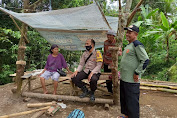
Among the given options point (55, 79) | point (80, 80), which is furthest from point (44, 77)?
point (80, 80)

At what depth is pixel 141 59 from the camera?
1793 mm

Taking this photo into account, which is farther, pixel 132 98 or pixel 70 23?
pixel 70 23

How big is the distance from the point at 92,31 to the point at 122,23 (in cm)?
93

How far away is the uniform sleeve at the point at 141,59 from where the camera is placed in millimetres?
1775

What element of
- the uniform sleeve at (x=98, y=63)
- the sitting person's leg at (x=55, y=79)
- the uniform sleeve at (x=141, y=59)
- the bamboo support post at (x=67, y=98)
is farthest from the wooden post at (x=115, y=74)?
the sitting person's leg at (x=55, y=79)

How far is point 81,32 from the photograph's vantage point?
11.5 feet

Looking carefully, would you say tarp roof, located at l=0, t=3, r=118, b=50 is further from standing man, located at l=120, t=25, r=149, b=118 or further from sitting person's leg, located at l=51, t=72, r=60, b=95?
sitting person's leg, located at l=51, t=72, r=60, b=95

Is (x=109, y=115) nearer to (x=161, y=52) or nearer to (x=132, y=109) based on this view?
(x=132, y=109)

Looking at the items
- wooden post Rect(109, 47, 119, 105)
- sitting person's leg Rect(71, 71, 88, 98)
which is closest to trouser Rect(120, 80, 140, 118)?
wooden post Rect(109, 47, 119, 105)

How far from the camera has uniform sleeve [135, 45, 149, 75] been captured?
1775mm

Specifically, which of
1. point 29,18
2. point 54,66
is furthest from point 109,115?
point 29,18

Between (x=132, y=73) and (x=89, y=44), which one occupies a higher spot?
(x=89, y=44)

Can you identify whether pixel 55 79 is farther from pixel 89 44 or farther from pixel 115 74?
pixel 115 74

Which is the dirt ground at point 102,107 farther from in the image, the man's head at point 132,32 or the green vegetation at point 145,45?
the green vegetation at point 145,45
